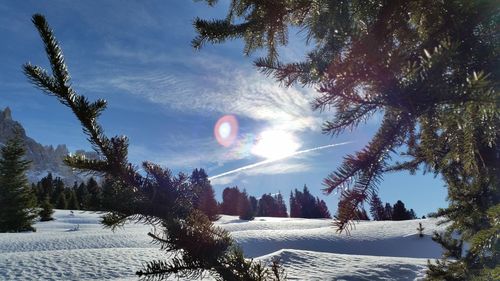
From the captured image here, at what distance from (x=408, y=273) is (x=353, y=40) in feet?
40.2

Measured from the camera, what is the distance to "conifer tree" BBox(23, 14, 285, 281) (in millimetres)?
1201

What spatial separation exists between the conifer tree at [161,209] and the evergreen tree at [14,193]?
31.3 meters

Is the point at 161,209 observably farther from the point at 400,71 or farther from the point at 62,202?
the point at 62,202

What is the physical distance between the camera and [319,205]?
7856 centimetres

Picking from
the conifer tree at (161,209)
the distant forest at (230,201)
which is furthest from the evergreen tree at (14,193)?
the conifer tree at (161,209)

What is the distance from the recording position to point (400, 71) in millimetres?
1048

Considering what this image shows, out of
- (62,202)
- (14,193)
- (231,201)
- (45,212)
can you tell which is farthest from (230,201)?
(14,193)

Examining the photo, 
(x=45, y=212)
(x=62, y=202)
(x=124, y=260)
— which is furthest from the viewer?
(x=62, y=202)

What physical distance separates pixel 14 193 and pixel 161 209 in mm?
32271

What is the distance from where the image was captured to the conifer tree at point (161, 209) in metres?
1.20

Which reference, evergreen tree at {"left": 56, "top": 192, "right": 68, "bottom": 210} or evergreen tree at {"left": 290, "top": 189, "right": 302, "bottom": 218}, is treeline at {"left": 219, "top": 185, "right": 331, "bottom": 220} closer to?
evergreen tree at {"left": 290, "top": 189, "right": 302, "bottom": 218}

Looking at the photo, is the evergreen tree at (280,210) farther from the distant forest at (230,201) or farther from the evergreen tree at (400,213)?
the evergreen tree at (400,213)

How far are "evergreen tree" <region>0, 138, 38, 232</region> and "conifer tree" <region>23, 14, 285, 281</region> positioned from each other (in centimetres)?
3133

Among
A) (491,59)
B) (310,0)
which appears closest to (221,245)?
(491,59)
